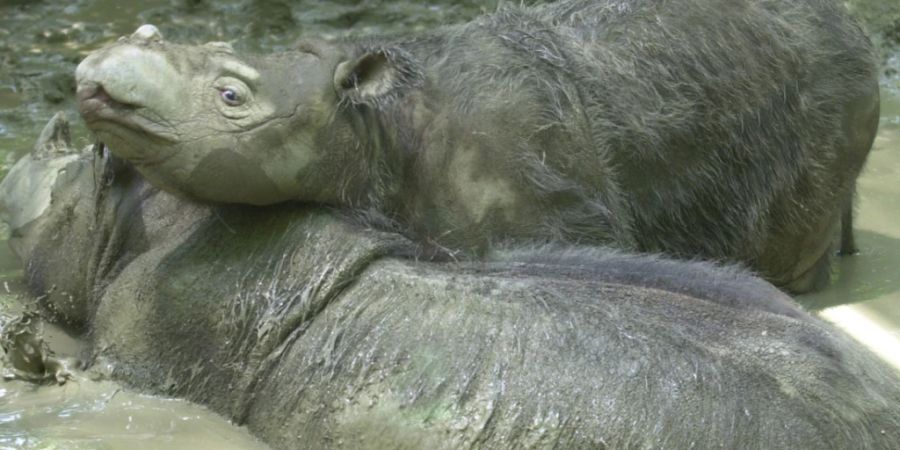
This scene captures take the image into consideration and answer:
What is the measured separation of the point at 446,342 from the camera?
153 inches

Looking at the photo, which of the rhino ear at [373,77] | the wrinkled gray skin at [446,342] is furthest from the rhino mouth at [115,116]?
the rhino ear at [373,77]

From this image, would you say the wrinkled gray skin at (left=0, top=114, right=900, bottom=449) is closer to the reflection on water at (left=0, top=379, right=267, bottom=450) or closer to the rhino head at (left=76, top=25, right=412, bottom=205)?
the reflection on water at (left=0, top=379, right=267, bottom=450)

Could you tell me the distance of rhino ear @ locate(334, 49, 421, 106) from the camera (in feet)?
15.0

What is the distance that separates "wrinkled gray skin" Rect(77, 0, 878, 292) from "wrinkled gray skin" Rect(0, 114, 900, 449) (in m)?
0.33

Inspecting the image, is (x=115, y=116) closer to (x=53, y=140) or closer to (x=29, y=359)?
(x=29, y=359)

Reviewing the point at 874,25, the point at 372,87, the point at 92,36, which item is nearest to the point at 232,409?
the point at 372,87

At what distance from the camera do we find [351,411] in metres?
3.90

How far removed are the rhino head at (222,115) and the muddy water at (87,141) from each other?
0.74 meters

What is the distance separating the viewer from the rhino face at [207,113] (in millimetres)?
4180

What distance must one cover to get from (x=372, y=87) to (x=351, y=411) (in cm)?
121

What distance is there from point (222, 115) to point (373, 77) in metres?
0.57

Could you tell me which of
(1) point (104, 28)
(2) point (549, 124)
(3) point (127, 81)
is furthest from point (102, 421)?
(1) point (104, 28)

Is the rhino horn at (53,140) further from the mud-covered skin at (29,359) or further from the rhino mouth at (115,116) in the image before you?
the rhino mouth at (115,116)

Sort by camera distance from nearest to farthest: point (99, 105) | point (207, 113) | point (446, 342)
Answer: point (446, 342)
point (99, 105)
point (207, 113)
